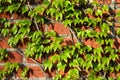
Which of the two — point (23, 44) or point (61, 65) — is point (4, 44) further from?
point (61, 65)

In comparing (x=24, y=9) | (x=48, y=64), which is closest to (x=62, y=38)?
(x=48, y=64)

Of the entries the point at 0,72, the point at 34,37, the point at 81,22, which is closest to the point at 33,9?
the point at 34,37

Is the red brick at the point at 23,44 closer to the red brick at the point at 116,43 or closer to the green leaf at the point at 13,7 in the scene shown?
the green leaf at the point at 13,7

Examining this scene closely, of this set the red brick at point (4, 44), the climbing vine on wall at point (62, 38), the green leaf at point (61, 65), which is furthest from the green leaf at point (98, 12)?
the red brick at point (4, 44)

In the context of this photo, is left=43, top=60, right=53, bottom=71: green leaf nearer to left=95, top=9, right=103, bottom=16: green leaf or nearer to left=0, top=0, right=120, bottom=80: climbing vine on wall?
left=0, top=0, right=120, bottom=80: climbing vine on wall

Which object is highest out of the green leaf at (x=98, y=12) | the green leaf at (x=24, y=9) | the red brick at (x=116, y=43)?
the green leaf at (x=24, y=9)

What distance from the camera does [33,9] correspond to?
84.0 inches

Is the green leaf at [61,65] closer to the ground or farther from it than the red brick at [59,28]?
closer to the ground

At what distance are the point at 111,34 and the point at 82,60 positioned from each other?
0.23 meters

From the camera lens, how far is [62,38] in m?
2.12

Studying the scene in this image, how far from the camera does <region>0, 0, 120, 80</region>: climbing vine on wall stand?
6.89 feet

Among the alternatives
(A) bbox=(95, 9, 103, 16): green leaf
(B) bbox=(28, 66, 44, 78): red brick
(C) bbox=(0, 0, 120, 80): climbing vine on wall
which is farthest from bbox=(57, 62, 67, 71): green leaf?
(A) bbox=(95, 9, 103, 16): green leaf

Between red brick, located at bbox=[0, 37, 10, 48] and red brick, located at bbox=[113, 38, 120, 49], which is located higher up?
red brick, located at bbox=[0, 37, 10, 48]

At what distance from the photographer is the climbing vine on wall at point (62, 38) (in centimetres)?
210
